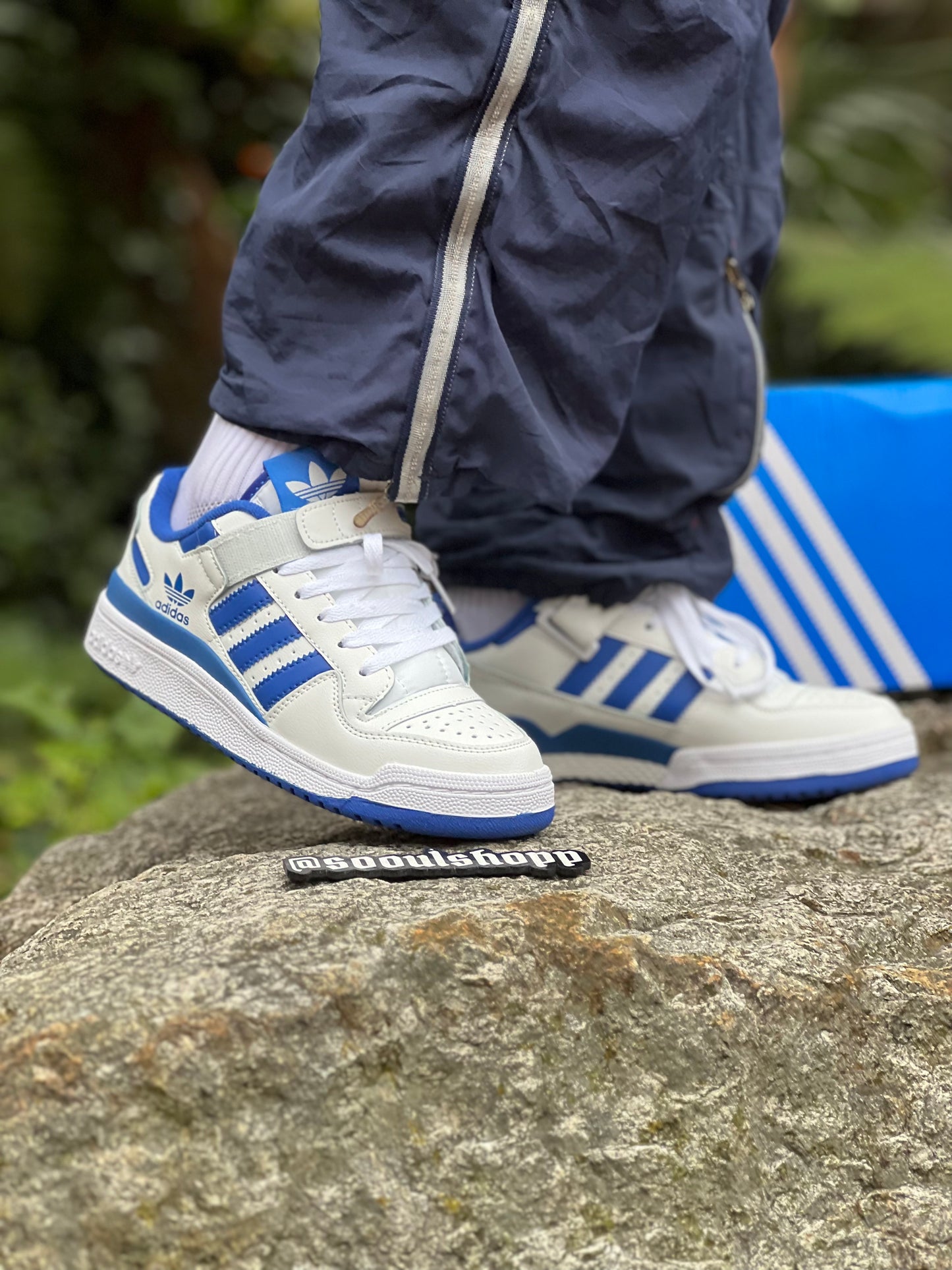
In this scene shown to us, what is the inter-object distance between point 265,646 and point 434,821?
0.22m

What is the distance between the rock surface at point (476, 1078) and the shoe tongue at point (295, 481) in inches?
12.3

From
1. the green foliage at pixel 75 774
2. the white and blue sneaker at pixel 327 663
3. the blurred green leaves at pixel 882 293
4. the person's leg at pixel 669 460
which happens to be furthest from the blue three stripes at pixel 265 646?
the blurred green leaves at pixel 882 293

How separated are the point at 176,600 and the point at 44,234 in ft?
8.14

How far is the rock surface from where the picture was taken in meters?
0.74

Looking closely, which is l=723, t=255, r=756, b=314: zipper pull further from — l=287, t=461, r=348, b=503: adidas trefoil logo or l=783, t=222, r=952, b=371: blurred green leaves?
l=783, t=222, r=952, b=371: blurred green leaves

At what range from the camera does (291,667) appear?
1049mm

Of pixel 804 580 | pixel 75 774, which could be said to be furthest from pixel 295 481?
pixel 804 580

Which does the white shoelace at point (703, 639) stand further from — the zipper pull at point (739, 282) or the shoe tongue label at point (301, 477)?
the shoe tongue label at point (301, 477)

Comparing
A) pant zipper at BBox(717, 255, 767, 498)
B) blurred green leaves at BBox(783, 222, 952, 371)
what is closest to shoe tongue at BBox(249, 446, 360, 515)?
pant zipper at BBox(717, 255, 767, 498)

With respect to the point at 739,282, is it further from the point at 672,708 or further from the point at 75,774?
the point at 75,774

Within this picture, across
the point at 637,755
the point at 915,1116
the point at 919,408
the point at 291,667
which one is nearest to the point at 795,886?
the point at 915,1116

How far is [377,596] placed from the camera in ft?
3.53

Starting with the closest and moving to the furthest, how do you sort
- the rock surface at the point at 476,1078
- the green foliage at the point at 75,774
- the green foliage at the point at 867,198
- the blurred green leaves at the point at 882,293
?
the rock surface at the point at 476,1078 → the green foliage at the point at 75,774 → the blurred green leaves at the point at 882,293 → the green foliage at the point at 867,198

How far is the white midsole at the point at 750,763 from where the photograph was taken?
1.38 meters
